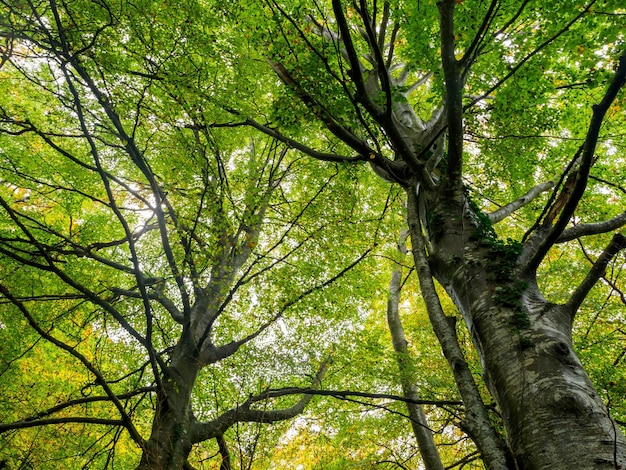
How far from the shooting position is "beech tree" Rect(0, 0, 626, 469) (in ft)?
8.09

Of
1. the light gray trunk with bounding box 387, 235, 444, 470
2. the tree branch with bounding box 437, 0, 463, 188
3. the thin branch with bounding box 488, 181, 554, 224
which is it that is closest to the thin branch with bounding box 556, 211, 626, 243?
the thin branch with bounding box 488, 181, 554, 224

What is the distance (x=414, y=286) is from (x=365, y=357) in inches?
189

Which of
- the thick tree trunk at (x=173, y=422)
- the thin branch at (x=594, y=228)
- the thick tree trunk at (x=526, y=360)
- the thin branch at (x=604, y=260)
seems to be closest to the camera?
the thick tree trunk at (x=526, y=360)

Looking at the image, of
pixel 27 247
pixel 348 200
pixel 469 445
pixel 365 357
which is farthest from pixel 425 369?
pixel 27 247

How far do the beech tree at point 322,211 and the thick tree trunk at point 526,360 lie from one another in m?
0.01

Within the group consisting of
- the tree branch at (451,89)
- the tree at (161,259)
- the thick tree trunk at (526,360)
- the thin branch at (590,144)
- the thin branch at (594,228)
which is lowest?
the thick tree trunk at (526,360)

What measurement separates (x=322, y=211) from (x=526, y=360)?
4.45 m

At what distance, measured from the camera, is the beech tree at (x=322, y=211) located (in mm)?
2465

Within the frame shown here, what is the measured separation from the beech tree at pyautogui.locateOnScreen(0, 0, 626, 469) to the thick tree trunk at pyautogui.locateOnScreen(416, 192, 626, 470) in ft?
0.04

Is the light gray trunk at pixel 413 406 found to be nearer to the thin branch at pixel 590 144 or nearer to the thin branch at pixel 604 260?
the thin branch at pixel 604 260

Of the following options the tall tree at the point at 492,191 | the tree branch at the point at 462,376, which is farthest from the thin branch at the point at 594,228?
the tree branch at the point at 462,376

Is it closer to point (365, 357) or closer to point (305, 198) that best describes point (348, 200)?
point (305, 198)

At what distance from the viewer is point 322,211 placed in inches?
251

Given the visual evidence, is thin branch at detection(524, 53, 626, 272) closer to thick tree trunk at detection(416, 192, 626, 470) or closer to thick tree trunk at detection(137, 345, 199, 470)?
thick tree trunk at detection(416, 192, 626, 470)
